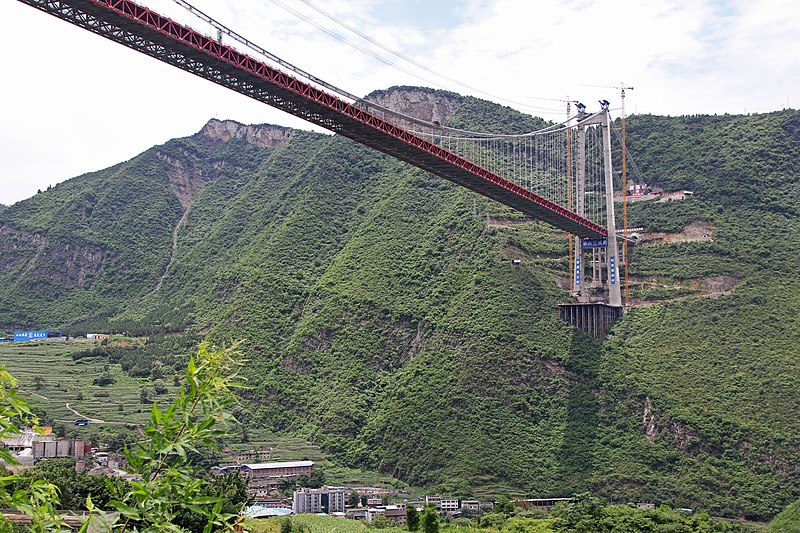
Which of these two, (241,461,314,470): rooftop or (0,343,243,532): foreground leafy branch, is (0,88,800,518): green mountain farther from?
(0,343,243,532): foreground leafy branch

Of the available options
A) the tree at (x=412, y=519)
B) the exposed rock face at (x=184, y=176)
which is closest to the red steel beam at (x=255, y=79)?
the tree at (x=412, y=519)

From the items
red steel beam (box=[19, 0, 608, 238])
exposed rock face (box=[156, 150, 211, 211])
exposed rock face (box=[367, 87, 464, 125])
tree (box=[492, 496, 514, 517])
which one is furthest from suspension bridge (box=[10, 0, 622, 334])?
exposed rock face (box=[156, 150, 211, 211])

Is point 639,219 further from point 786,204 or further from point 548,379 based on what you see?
point 548,379

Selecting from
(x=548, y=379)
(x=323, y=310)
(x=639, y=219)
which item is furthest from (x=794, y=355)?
(x=323, y=310)

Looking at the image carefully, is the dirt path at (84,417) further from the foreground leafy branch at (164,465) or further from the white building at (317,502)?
the foreground leafy branch at (164,465)

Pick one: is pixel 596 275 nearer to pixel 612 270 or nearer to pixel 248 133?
pixel 612 270
